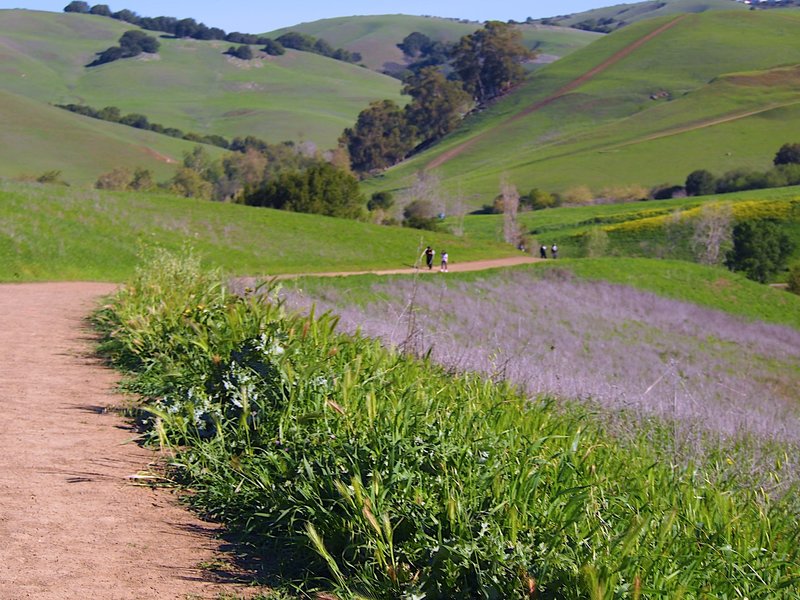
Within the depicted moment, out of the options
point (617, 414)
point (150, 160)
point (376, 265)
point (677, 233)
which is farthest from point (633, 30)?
point (617, 414)

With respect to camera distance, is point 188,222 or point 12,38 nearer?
point 188,222

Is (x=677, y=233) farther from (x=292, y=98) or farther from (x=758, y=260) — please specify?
(x=292, y=98)

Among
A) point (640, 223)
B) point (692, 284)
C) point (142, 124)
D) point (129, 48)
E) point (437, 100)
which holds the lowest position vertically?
point (692, 284)

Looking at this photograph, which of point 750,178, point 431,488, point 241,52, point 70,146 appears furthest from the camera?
point 241,52

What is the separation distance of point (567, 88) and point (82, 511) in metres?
138

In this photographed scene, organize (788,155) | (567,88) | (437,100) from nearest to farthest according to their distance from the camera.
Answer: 1. (788,155)
2. (437,100)
3. (567,88)

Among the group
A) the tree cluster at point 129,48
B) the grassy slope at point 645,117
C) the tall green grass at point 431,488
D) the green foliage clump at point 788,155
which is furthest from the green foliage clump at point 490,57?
the tall green grass at point 431,488

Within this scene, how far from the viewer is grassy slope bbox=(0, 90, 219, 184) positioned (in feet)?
304

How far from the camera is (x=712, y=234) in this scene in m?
54.5

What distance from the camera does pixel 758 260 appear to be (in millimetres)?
52031

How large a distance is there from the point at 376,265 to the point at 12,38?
16317 centimetres

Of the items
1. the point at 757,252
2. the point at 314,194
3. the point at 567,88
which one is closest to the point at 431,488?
the point at 314,194

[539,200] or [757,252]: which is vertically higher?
[539,200]

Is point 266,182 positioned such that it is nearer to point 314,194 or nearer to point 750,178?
point 314,194
